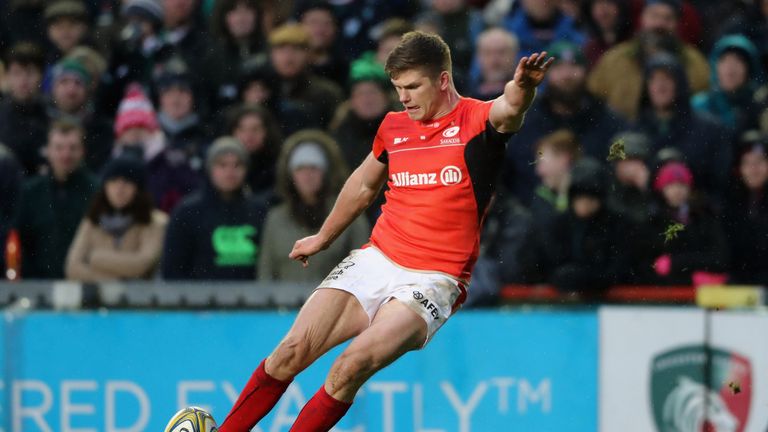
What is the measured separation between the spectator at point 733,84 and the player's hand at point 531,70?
14.7 ft

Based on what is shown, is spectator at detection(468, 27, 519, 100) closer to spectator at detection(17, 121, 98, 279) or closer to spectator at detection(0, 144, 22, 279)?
spectator at detection(17, 121, 98, 279)

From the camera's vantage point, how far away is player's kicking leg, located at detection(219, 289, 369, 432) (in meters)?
7.17

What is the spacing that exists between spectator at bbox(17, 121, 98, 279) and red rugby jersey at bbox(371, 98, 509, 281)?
383 centimetres

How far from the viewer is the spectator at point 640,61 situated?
1093 centimetres

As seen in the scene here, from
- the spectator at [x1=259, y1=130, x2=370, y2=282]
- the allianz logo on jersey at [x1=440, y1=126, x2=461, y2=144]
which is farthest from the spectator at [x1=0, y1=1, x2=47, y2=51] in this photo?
the allianz logo on jersey at [x1=440, y1=126, x2=461, y2=144]

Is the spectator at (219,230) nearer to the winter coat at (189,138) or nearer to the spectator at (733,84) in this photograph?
the winter coat at (189,138)

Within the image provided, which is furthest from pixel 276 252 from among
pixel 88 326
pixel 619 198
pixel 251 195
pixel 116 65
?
pixel 116 65

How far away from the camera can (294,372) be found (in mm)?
7285

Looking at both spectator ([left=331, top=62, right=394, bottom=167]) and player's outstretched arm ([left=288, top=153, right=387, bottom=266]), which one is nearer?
player's outstretched arm ([left=288, top=153, right=387, bottom=266])

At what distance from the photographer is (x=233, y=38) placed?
12039mm

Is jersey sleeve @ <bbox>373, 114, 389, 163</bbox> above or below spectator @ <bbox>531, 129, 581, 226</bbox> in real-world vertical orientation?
above

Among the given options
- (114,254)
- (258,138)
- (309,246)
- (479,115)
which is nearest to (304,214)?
(258,138)

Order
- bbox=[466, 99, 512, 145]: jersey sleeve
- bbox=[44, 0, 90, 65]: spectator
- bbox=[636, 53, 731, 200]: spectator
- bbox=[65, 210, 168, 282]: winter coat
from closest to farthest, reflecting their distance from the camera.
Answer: bbox=[466, 99, 512, 145]: jersey sleeve
bbox=[65, 210, 168, 282]: winter coat
bbox=[636, 53, 731, 200]: spectator
bbox=[44, 0, 90, 65]: spectator

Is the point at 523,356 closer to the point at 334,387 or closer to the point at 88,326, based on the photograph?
the point at 334,387
